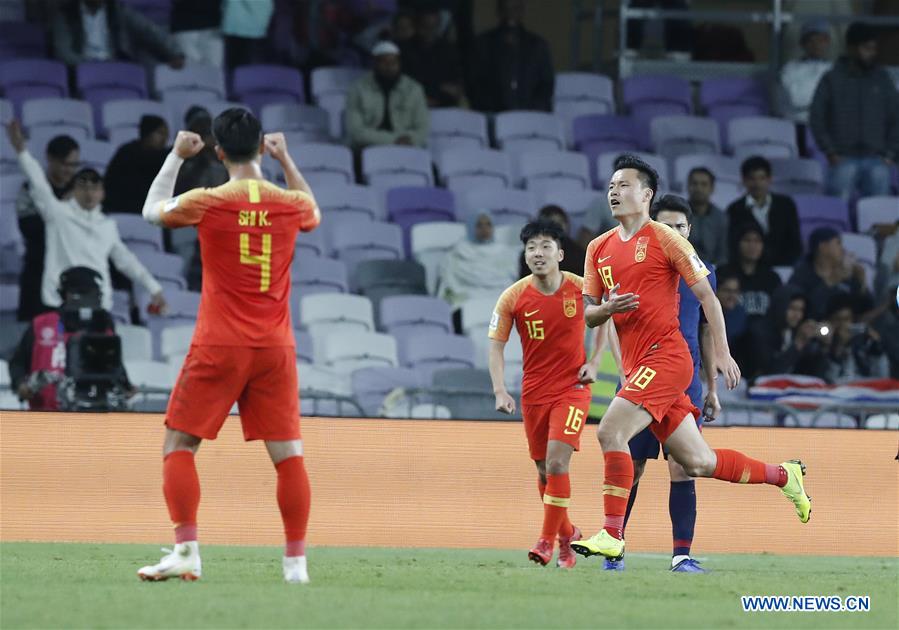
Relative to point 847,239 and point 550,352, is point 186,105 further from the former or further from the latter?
point 550,352

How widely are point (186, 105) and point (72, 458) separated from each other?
6.98 m

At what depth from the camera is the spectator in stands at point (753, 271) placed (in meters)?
16.4

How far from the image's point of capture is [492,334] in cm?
1025

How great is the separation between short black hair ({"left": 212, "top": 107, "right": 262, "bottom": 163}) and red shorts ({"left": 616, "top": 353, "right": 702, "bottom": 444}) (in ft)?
8.11

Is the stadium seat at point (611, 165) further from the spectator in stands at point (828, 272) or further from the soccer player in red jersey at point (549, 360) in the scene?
the soccer player in red jersey at point (549, 360)

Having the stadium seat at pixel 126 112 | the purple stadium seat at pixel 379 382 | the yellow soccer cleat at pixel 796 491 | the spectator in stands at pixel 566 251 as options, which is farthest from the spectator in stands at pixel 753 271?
the yellow soccer cleat at pixel 796 491

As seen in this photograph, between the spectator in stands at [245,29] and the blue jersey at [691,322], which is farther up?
the spectator in stands at [245,29]

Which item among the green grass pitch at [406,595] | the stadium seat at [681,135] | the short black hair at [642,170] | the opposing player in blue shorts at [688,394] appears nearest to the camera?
the green grass pitch at [406,595]

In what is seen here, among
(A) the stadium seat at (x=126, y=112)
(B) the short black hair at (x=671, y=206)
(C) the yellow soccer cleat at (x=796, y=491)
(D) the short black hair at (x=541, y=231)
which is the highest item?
(A) the stadium seat at (x=126, y=112)

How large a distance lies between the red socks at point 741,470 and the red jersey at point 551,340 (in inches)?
42.2

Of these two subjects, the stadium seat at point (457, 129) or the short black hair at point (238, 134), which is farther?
the stadium seat at point (457, 129)

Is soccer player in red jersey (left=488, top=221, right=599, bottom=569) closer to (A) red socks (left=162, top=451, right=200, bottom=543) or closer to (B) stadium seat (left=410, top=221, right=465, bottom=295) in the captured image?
(A) red socks (left=162, top=451, right=200, bottom=543)

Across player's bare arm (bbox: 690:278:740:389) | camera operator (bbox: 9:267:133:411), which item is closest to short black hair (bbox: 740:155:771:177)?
camera operator (bbox: 9:267:133:411)

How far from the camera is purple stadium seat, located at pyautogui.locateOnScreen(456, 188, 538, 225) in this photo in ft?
57.6
